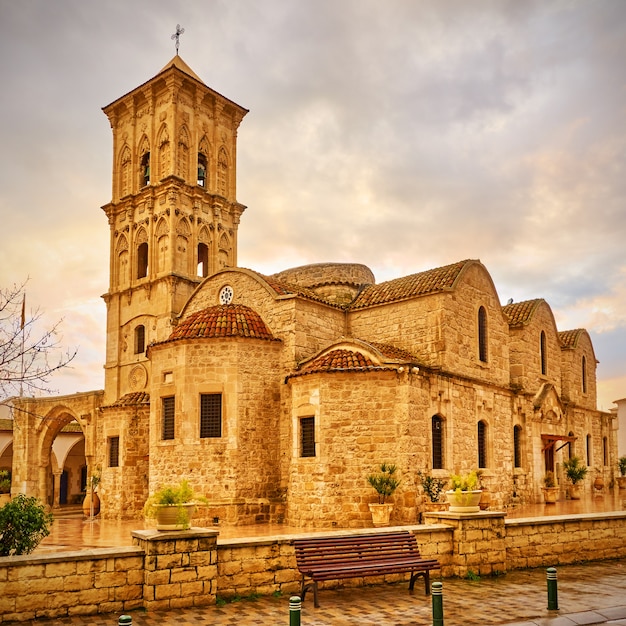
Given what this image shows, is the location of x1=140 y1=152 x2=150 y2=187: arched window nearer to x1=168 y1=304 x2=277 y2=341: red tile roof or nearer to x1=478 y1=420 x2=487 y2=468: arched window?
x1=168 y1=304 x2=277 y2=341: red tile roof

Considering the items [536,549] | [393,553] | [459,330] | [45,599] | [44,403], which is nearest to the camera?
[45,599]

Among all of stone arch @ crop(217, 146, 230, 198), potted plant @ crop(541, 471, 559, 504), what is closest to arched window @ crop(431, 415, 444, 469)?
potted plant @ crop(541, 471, 559, 504)

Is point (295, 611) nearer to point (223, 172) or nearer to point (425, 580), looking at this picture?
point (425, 580)

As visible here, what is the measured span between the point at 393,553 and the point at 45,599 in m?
4.70

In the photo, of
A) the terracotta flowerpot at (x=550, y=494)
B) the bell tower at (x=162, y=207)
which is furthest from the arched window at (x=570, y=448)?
the bell tower at (x=162, y=207)

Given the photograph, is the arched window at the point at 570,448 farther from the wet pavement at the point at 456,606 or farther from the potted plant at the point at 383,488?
the wet pavement at the point at 456,606

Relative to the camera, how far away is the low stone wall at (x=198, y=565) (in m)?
7.97

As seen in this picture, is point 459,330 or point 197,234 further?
point 197,234

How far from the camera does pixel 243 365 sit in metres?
19.3

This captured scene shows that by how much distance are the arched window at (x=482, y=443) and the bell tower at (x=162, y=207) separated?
13.3 meters

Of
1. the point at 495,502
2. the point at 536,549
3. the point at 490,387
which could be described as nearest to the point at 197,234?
the point at 490,387

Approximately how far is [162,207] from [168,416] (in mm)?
13530

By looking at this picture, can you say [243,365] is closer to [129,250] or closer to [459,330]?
[459,330]

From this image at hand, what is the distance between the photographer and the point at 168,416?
19484 mm
